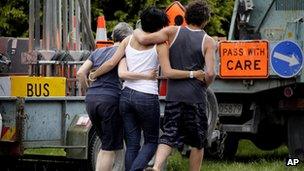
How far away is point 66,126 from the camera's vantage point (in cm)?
1102

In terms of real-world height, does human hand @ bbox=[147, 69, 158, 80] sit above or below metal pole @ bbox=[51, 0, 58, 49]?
below

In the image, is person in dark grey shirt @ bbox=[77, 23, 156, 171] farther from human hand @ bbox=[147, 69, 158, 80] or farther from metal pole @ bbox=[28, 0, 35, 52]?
metal pole @ bbox=[28, 0, 35, 52]

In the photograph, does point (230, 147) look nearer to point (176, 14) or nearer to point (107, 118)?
point (176, 14)

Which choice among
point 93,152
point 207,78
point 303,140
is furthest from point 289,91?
point 207,78

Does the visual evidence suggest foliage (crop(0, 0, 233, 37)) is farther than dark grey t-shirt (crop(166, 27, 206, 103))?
Yes

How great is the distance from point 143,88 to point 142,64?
0.72 ft

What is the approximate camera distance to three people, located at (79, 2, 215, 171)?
29.7 ft

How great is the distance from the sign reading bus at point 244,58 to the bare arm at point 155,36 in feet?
12.7

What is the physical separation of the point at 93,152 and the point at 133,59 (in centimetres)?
236

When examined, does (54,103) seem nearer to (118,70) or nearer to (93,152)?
(93,152)

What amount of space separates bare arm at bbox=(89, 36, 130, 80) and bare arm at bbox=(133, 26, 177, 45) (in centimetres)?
16

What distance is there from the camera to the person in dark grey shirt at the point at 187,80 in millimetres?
9094

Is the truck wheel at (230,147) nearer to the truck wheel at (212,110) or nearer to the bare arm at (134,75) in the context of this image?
the truck wheel at (212,110)

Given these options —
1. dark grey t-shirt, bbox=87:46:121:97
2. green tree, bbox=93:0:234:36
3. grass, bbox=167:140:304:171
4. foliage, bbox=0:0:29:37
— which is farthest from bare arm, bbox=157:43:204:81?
green tree, bbox=93:0:234:36
